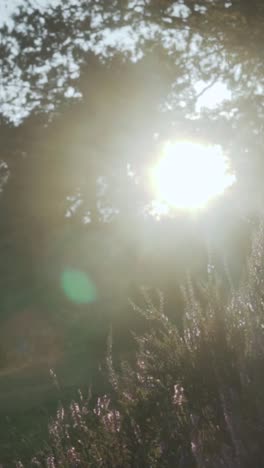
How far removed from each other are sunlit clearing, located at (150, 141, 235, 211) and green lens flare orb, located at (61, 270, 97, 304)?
6.30 metres

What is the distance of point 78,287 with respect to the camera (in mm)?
22469

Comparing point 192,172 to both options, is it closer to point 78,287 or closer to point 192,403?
point 78,287

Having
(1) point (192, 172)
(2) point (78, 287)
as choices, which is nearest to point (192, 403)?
(2) point (78, 287)

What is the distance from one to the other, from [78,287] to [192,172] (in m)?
10.9

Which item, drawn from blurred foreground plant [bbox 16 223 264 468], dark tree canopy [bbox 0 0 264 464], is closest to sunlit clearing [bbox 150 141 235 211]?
dark tree canopy [bbox 0 0 264 464]

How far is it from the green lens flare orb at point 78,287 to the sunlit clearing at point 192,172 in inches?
→ 248

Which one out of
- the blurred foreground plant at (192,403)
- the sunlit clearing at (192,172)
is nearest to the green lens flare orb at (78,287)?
the sunlit clearing at (192,172)

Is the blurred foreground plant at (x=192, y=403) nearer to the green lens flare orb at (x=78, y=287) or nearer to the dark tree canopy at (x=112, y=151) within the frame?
the dark tree canopy at (x=112, y=151)

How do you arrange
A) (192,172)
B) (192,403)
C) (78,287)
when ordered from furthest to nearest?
(192,172) < (78,287) < (192,403)

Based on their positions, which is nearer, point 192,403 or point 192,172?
point 192,403

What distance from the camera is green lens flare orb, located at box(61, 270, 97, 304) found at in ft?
69.3

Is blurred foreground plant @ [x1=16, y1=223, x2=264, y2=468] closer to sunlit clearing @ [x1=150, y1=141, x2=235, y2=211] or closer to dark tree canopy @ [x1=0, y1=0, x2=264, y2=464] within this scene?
dark tree canopy @ [x1=0, y1=0, x2=264, y2=464]

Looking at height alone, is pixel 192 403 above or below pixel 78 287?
below

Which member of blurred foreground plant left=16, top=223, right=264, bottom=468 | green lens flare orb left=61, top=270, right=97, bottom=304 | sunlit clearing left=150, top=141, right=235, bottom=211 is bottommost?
blurred foreground plant left=16, top=223, right=264, bottom=468
